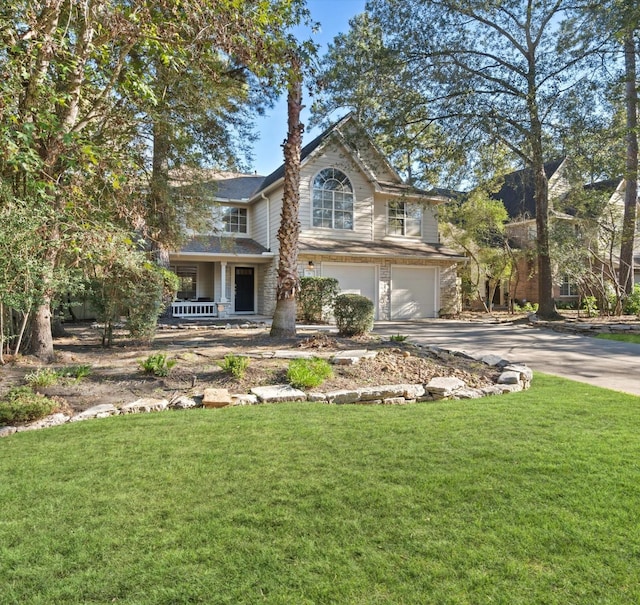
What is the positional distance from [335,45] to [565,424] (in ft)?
48.2

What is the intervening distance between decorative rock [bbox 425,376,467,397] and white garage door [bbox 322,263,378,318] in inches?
431

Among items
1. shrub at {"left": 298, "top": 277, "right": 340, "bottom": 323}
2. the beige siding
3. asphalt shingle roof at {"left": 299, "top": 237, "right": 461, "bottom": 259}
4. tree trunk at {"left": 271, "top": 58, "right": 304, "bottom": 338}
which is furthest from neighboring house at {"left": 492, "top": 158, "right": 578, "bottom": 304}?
tree trunk at {"left": 271, "top": 58, "right": 304, "bottom": 338}

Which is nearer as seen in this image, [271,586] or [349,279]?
[271,586]

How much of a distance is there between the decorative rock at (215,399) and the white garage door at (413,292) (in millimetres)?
13869

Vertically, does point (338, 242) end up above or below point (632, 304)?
above

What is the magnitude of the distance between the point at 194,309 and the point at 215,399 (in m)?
13.8

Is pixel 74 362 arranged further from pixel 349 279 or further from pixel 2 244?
pixel 349 279

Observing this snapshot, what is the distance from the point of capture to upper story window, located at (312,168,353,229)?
17.3 metres

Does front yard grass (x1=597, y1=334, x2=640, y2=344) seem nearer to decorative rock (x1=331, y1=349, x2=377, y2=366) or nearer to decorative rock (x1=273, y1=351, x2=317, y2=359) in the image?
decorative rock (x1=331, y1=349, x2=377, y2=366)

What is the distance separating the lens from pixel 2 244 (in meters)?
4.51

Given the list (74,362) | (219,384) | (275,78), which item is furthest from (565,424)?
→ (275,78)

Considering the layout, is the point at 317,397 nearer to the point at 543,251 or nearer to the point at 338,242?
the point at 338,242

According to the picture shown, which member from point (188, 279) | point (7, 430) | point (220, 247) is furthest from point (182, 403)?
point (188, 279)

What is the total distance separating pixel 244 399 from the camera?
5.27 metres
